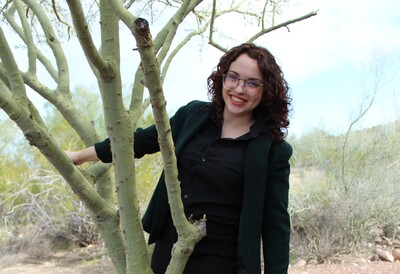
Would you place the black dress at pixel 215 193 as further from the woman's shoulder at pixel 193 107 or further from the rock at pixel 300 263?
the rock at pixel 300 263

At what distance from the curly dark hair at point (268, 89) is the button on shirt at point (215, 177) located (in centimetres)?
9

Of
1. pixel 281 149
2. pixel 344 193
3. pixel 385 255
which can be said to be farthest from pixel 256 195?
pixel 344 193

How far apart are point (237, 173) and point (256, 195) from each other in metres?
0.12

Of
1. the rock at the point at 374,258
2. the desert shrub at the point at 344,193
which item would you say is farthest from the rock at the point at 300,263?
the rock at the point at 374,258

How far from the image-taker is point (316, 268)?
7.11 metres

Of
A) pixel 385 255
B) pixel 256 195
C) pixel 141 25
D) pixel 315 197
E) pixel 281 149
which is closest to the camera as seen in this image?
pixel 141 25

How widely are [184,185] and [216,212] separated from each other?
0.59 ft

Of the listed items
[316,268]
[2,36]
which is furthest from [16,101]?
[316,268]

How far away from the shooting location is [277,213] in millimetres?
2316

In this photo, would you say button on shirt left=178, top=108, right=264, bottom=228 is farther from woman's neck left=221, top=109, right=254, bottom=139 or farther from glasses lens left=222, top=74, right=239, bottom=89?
glasses lens left=222, top=74, right=239, bottom=89

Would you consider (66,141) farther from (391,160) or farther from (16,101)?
(16,101)

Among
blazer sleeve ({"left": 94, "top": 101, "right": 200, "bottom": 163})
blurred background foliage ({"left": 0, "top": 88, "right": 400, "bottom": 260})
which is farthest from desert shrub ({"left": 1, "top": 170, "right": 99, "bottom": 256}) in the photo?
blazer sleeve ({"left": 94, "top": 101, "right": 200, "bottom": 163})

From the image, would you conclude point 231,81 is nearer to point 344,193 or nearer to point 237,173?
point 237,173

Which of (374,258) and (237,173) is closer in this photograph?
(237,173)
